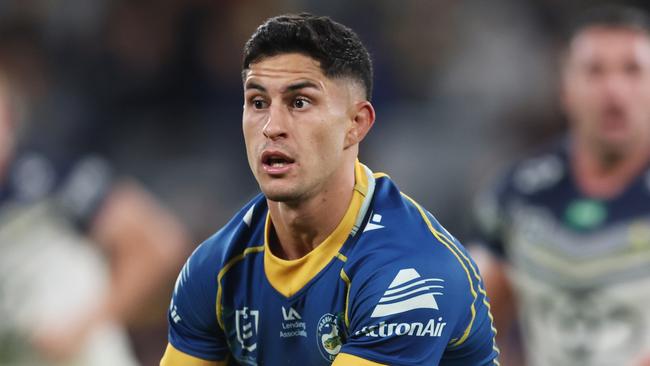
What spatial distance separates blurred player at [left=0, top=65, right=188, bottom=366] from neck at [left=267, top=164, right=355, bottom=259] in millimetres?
3313

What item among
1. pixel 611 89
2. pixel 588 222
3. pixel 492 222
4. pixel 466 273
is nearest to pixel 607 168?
pixel 588 222

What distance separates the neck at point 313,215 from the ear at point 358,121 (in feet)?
0.27

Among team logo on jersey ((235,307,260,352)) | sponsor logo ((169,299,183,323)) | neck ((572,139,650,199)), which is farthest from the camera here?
neck ((572,139,650,199))

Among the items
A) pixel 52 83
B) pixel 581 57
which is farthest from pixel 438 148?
pixel 52 83

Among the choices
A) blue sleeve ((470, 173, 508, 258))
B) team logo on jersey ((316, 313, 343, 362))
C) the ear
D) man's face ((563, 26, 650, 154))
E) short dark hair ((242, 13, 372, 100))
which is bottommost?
team logo on jersey ((316, 313, 343, 362))

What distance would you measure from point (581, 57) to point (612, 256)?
972mm

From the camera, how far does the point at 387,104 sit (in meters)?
8.46

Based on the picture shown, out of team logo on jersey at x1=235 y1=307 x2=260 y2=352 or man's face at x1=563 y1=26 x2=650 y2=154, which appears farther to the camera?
man's face at x1=563 y1=26 x2=650 y2=154

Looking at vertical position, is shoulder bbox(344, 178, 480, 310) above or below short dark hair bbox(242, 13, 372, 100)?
below

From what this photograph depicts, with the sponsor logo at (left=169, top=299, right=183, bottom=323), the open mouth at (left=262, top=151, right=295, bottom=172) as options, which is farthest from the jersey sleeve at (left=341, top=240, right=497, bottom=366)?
the sponsor logo at (left=169, top=299, right=183, bottom=323)

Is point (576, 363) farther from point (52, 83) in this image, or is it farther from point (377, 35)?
point (52, 83)

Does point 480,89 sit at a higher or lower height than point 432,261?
higher

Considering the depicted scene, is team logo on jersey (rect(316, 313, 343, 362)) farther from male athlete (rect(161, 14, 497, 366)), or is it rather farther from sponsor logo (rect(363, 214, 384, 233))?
sponsor logo (rect(363, 214, 384, 233))

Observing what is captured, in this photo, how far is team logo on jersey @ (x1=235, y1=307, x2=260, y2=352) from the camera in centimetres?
367
